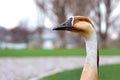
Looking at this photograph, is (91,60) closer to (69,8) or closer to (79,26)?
(79,26)

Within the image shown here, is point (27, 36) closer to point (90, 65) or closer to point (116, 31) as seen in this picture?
point (116, 31)

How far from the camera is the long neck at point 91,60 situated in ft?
12.9

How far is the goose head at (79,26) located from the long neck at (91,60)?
70mm

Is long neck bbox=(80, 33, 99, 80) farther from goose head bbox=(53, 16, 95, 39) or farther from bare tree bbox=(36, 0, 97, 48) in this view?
bare tree bbox=(36, 0, 97, 48)

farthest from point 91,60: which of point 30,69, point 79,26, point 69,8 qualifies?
point 69,8

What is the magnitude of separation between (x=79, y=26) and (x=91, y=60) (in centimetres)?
41

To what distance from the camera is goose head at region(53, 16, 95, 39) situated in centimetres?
384

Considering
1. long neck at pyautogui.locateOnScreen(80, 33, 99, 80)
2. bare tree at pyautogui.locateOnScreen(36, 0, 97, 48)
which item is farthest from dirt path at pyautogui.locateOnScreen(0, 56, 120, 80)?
bare tree at pyautogui.locateOnScreen(36, 0, 97, 48)

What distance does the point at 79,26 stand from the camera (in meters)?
3.85

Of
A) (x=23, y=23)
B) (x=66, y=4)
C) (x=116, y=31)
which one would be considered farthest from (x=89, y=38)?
(x=23, y=23)

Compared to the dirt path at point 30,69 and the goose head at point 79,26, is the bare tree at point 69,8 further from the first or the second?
the goose head at point 79,26

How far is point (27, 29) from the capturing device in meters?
94.0

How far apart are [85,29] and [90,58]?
33cm

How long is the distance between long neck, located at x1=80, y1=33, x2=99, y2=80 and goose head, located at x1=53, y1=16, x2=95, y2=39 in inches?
2.8
